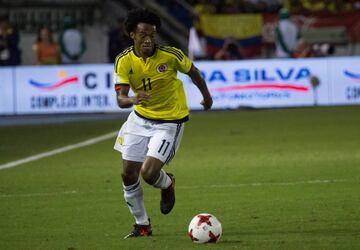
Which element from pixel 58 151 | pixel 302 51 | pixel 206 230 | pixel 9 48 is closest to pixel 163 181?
pixel 206 230

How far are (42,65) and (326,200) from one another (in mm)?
15266

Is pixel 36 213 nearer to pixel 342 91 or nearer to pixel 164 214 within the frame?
pixel 164 214

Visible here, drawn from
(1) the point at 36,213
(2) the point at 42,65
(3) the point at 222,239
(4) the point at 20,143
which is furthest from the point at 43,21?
(3) the point at 222,239

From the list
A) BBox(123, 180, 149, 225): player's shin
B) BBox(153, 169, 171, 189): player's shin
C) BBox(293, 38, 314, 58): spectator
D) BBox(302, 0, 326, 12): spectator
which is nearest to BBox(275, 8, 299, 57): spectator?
BBox(293, 38, 314, 58): spectator

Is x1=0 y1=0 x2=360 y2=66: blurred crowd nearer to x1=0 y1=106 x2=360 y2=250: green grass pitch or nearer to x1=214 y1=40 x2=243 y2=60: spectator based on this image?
x1=214 y1=40 x2=243 y2=60: spectator

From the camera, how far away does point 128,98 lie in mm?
9969

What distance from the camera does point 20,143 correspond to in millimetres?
21016

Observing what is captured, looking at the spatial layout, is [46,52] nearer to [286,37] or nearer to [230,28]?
[286,37]

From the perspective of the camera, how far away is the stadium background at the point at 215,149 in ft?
34.7

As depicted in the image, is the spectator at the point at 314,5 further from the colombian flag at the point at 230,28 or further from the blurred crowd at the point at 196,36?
the colombian flag at the point at 230,28

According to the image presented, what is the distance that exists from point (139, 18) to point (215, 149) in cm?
890

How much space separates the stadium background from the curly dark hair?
202 cm

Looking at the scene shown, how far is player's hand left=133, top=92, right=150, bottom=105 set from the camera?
978cm

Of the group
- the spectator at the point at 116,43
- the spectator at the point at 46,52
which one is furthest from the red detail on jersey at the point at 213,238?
the spectator at the point at 116,43
